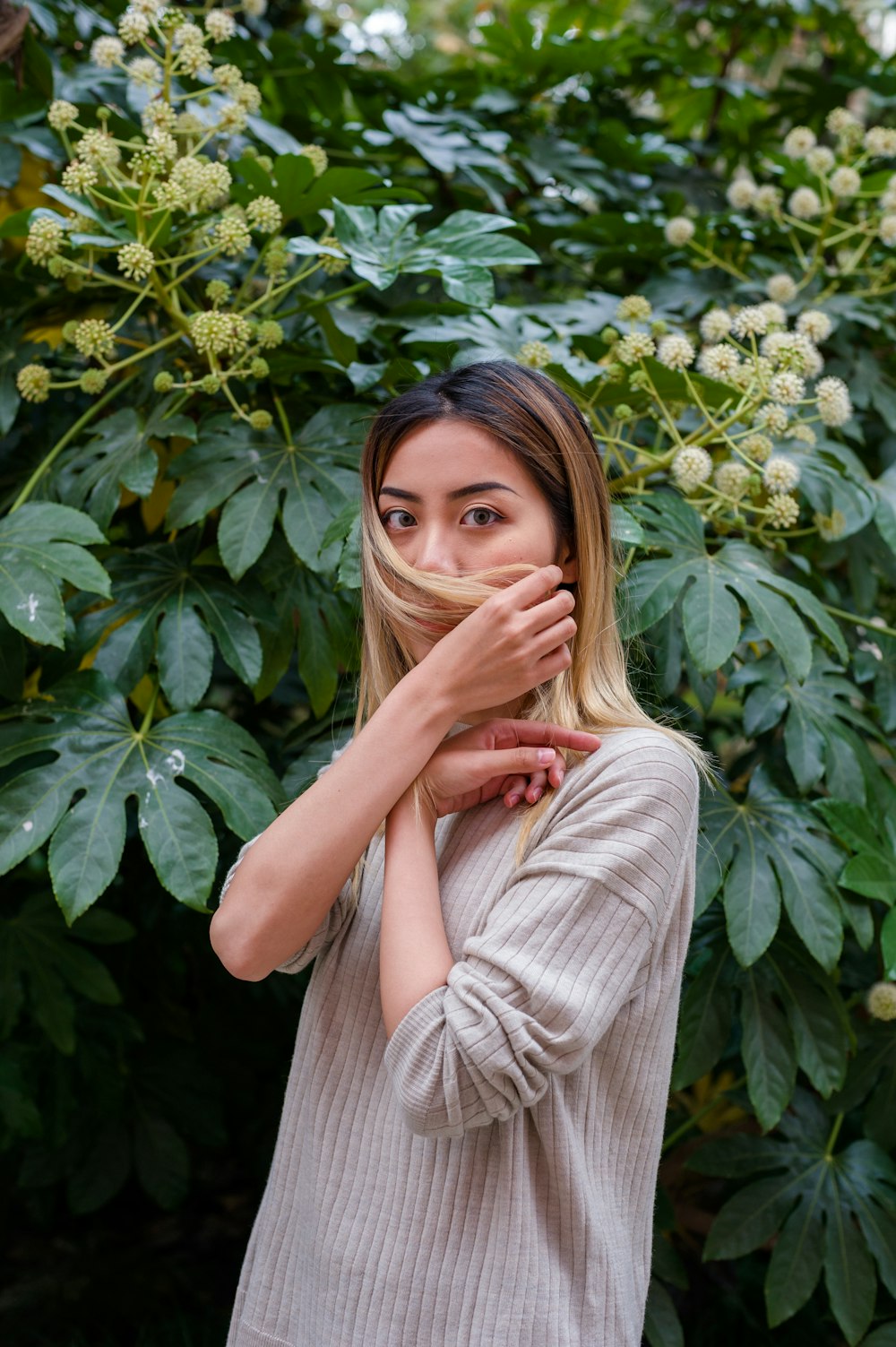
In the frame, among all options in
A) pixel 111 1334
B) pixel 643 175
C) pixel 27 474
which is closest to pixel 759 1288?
pixel 111 1334

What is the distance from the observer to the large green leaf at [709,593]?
4.87ft

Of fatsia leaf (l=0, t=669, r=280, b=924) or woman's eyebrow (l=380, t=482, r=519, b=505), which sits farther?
fatsia leaf (l=0, t=669, r=280, b=924)

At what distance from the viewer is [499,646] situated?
1.01m

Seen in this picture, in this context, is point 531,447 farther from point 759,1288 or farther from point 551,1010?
point 759,1288

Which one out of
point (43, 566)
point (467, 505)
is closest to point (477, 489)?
point (467, 505)

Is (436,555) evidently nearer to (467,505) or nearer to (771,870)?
(467,505)

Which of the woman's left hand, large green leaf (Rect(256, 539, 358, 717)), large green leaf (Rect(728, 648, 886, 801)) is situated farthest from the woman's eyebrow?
large green leaf (Rect(728, 648, 886, 801))

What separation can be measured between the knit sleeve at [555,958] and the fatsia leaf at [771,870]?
569 millimetres

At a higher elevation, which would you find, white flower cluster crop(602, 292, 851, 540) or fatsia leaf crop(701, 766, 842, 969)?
white flower cluster crop(602, 292, 851, 540)

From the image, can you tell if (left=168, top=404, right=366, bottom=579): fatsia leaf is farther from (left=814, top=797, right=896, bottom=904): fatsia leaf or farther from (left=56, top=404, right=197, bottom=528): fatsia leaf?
(left=814, top=797, right=896, bottom=904): fatsia leaf

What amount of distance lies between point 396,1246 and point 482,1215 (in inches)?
3.4

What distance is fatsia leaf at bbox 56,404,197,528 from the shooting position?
1.58 meters

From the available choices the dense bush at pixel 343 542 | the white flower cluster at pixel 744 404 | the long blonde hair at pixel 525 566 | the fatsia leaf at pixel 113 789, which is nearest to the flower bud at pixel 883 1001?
the dense bush at pixel 343 542

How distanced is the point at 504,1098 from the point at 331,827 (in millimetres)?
261
